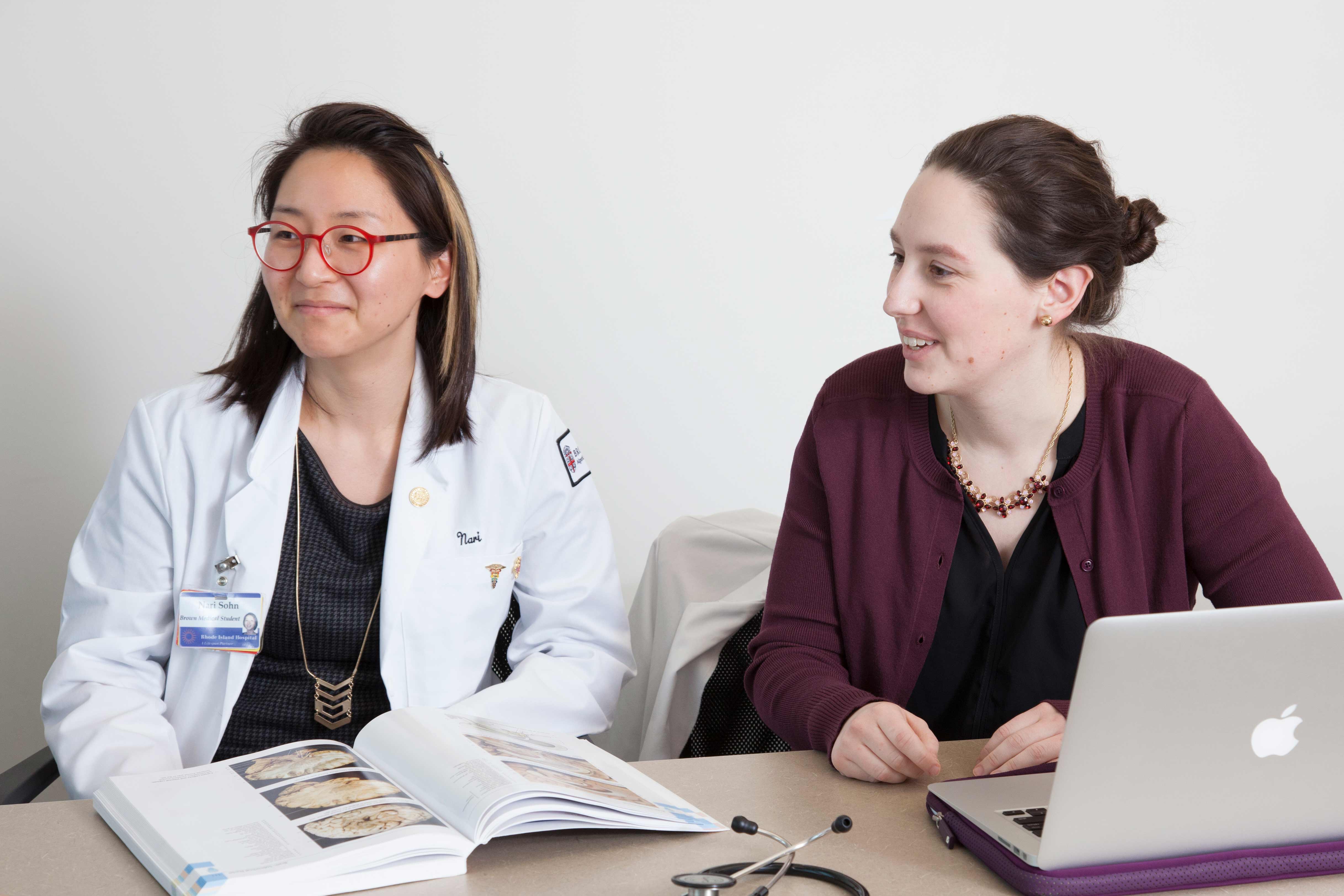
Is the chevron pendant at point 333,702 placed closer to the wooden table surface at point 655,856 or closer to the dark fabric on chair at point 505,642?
the dark fabric on chair at point 505,642

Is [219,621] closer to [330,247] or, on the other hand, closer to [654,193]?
[330,247]

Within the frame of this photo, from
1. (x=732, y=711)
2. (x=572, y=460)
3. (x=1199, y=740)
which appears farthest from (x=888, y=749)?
(x=572, y=460)

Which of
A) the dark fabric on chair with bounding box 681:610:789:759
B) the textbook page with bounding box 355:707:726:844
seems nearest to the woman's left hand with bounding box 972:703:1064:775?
the textbook page with bounding box 355:707:726:844

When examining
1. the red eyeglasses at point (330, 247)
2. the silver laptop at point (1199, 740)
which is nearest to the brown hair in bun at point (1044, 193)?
the silver laptop at point (1199, 740)

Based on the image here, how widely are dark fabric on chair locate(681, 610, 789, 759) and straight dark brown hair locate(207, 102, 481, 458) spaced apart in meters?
0.57

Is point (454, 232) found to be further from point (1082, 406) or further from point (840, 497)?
point (1082, 406)

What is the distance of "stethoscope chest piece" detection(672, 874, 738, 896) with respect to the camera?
89 cm

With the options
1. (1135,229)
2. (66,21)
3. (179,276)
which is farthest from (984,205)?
(66,21)

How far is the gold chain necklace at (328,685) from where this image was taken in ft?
5.47

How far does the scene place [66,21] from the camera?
2.27 metres

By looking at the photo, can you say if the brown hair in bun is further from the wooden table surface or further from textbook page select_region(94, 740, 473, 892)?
textbook page select_region(94, 740, 473, 892)

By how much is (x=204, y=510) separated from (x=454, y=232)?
595 mm

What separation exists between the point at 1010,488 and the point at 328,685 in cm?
109

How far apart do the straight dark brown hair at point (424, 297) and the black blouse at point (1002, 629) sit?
0.82 m
